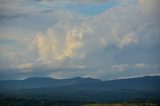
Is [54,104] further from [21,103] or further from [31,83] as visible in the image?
[31,83]

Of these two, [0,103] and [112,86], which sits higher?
[112,86]

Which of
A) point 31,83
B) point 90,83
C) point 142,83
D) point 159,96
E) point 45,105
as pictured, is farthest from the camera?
point 31,83

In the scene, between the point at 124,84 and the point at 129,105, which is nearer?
the point at 129,105

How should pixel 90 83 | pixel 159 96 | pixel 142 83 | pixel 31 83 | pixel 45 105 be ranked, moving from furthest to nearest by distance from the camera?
1. pixel 31 83
2. pixel 90 83
3. pixel 142 83
4. pixel 45 105
5. pixel 159 96

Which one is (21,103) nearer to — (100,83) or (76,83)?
(100,83)

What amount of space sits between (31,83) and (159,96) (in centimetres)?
10108

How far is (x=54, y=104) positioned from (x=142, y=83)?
71394 millimetres

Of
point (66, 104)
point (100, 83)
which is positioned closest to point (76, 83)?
point (100, 83)

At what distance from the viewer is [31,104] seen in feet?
144

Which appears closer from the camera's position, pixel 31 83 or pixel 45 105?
pixel 45 105

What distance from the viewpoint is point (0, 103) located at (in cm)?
4047

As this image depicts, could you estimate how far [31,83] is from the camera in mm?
136875

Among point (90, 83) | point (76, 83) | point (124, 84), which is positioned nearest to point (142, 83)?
point (124, 84)

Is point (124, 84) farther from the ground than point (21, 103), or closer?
farther from the ground
